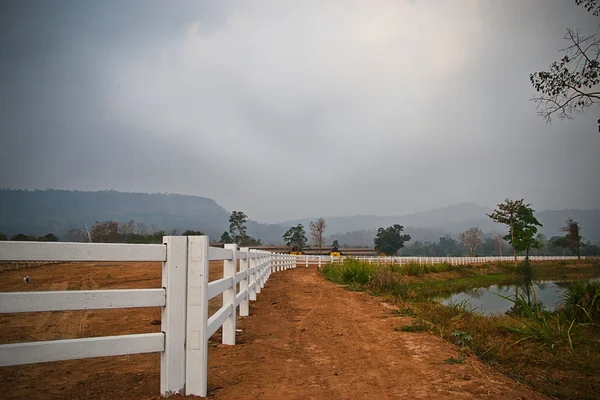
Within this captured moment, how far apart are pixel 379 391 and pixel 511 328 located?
438 centimetres

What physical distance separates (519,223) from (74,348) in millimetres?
61023

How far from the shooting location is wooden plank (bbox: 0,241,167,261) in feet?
9.18

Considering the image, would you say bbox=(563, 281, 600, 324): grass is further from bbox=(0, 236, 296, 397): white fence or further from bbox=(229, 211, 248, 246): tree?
bbox=(229, 211, 248, 246): tree

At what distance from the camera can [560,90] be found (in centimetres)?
891

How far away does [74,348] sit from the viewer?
3.03m

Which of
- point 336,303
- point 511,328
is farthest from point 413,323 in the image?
point 336,303

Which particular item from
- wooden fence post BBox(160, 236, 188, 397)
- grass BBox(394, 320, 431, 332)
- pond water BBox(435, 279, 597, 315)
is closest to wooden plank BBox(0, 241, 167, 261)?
wooden fence post BBox(160, 236, 188, 397)

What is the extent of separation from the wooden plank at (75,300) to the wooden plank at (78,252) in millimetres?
261

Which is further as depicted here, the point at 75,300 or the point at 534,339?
the point at 534,339

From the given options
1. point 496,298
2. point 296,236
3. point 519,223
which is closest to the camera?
point 496,298

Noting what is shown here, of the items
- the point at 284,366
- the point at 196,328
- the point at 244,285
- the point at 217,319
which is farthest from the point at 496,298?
the point at 196,328

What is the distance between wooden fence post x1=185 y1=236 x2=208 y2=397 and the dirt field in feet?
1.00

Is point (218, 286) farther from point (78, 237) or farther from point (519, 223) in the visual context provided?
point (78, 237)

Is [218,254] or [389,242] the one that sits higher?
[218,254]
